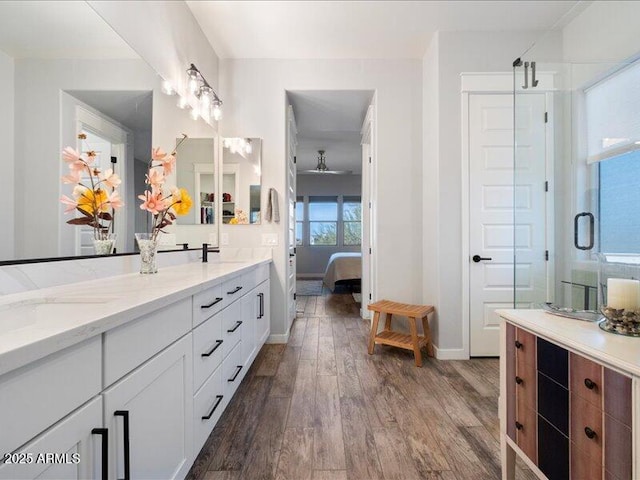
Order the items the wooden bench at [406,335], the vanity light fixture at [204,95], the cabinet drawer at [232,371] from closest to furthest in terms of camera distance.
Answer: the cabinet drawer at [232,371] → the vanity light fixture at [204,95] → the wooden bench at [406,335]

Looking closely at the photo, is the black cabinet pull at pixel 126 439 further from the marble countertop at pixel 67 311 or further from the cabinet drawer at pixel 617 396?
the cabinet drawer at pixel 617 396

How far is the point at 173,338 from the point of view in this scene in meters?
1.11

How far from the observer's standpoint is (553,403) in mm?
1021

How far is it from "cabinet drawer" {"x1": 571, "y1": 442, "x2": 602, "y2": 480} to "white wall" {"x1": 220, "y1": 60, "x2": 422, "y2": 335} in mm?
2127

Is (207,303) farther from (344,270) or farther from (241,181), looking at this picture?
(344,270)

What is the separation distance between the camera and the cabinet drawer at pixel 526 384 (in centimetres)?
112

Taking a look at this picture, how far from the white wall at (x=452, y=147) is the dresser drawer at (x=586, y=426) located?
5.70 ft

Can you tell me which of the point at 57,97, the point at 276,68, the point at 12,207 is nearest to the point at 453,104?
the point at 276,68

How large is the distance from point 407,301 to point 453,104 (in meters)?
1.88

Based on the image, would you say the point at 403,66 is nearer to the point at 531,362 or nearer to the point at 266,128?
the point at 266,128

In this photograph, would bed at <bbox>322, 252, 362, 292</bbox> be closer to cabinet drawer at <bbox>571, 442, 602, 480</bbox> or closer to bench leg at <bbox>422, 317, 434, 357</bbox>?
bench leg at <bbox>422, 317, 434, 357</bbox>

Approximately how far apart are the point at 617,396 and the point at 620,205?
1.03 meters

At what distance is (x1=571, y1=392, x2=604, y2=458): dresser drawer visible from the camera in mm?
856

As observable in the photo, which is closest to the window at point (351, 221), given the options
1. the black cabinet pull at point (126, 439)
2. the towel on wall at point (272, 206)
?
the towel on wall at point (272, 206)
